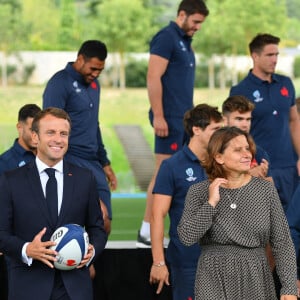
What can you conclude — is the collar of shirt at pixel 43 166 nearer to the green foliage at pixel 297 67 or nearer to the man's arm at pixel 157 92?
the man's arm at pixel 157 92

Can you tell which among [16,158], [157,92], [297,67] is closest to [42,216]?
[16,158]

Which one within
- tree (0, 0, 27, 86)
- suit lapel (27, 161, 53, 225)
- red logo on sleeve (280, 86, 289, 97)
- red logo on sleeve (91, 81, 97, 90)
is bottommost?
suit lapel (27, 161, 53, 225)

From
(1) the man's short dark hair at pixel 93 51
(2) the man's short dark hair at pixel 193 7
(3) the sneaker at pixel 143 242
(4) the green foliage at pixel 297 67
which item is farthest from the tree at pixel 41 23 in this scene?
(1) the man's short dark hair at pixel 93 51

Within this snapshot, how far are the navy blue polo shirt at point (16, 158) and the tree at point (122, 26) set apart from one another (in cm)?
674

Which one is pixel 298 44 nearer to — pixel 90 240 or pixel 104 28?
pixel 104 28

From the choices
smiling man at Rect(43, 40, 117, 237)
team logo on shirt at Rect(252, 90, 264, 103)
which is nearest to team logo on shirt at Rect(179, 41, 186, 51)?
team logo on shirt at Rect(252, 90, 264, 103)

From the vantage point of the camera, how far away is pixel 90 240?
5.09 m

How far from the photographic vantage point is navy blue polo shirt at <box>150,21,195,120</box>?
7844 millimetres

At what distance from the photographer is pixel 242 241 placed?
5.04m

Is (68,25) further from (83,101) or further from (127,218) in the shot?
(83,101)

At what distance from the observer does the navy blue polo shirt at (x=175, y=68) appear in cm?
784

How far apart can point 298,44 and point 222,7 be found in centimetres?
108

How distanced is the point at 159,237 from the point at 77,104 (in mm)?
1621

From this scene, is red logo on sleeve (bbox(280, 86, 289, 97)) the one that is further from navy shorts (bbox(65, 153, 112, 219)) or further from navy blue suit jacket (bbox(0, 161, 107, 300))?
navy blue suit jacket (bbox(0, 161, 107, 300))
